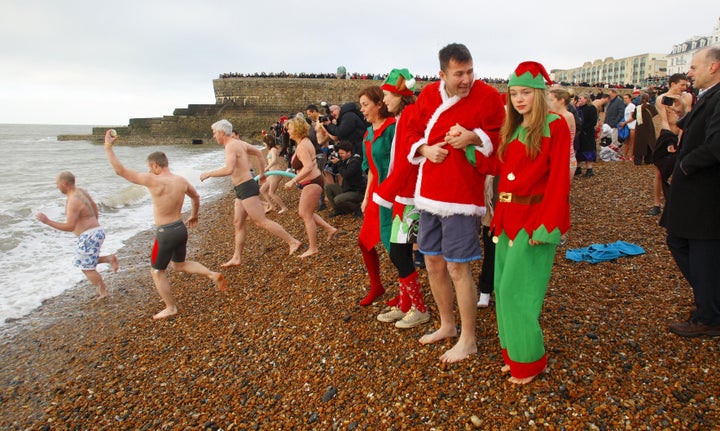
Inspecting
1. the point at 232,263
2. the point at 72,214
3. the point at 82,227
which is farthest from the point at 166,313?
the point at 72,214

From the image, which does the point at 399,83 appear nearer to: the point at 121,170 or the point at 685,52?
the point at 121,170

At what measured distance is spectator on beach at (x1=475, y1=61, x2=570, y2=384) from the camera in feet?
6.77

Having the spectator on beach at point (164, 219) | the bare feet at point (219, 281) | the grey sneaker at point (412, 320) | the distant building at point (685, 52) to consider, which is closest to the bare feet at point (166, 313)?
the spectator on beach at point (164, 219)

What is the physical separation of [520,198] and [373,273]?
69.4 inches

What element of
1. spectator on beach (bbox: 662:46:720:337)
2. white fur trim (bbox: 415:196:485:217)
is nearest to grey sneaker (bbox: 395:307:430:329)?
white fur trim (bbox: 415:196:485:217)

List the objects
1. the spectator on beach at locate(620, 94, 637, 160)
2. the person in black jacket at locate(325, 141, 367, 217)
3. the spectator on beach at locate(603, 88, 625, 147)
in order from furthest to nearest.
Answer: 1. the spectator on beach at locate(603, 88, 625, 147)
2. the spectator on beach at locate(620, 94, 637, 160)
3. the person in black jacket at locate(325, 141, 367, 217)

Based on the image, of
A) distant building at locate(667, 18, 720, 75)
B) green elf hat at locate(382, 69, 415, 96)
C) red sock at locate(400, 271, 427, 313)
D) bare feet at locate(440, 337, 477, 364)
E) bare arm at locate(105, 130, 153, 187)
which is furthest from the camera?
distant building at locate(667, 18, 720, 75)

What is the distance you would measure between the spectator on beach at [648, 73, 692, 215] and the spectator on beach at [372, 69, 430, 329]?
3035 mm

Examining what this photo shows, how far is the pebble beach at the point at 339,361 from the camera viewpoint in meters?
2.27

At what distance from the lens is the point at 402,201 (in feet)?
9.04

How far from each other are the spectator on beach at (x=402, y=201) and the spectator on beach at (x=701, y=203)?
1.75 meters

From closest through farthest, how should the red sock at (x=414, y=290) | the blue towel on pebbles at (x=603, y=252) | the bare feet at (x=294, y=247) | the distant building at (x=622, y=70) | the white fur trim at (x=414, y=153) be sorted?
the white fur trim at (x=414, y=153), the red sock at (x=414, y=290), the blue towel on pebbles at (x=603, y=252), the bare feet at (x=294, y=247), the distant building at (x=622, y=70)

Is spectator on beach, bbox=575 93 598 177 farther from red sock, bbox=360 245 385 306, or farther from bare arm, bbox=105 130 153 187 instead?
bare arm, bbox=105 130 153 187

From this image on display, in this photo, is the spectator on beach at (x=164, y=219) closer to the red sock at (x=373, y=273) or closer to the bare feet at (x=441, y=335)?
the red sock at (x=373, y=273)
